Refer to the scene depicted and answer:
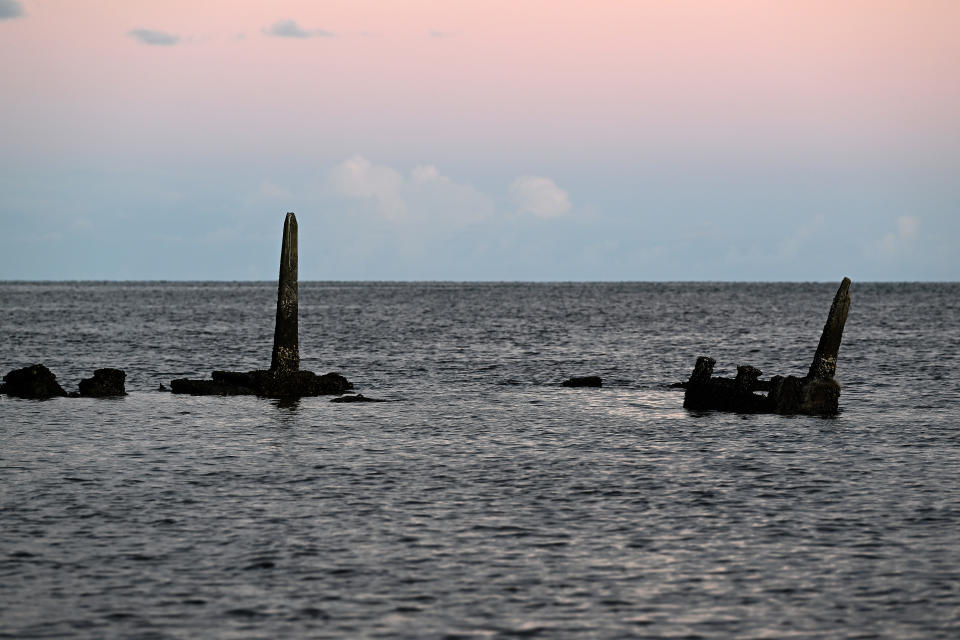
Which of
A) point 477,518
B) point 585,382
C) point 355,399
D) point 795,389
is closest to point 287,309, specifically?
point 355,399

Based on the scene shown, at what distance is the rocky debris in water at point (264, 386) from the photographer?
35625 mm

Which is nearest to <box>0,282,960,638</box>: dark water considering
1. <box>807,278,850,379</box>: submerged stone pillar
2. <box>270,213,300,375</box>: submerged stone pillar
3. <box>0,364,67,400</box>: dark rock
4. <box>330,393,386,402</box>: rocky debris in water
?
<box>330,393,386,402</box>: rocky debris in water

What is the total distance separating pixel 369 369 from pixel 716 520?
111 ft

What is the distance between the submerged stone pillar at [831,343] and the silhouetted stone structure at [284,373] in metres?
15.8

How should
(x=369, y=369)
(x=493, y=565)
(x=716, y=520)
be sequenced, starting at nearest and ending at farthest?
(x=493, y=565) → (x=716, y=520) → (x=369, y=369)

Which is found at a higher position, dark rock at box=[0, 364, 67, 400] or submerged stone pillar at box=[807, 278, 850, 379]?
submerged stone pillar at box=[807, 278, 850, 379]

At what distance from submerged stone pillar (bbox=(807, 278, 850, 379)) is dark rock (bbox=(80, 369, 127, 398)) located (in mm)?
21838

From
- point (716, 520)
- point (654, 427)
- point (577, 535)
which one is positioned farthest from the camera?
point (654, 427)

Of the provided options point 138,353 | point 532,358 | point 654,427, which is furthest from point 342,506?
point 138,353

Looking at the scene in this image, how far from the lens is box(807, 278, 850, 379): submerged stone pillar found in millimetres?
30484

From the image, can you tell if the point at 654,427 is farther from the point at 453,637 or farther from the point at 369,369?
the point at 369,369

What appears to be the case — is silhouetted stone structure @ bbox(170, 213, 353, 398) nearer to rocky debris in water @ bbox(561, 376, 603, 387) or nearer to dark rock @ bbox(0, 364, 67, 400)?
dark rock @ bbox(0, 364, 67, 400)

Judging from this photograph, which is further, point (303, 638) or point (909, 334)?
point (909, 334)

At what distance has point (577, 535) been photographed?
15500 millimetres
